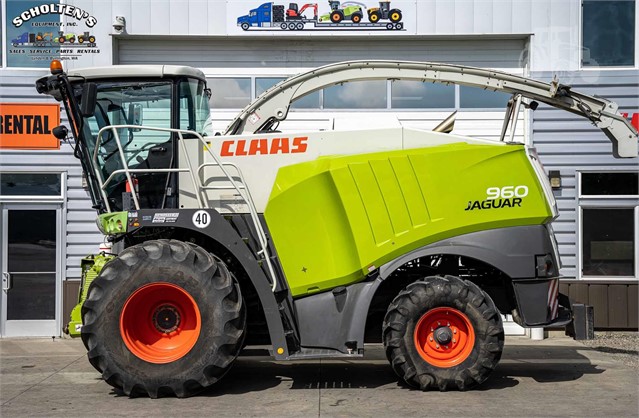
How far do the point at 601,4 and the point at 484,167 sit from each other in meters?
6.00

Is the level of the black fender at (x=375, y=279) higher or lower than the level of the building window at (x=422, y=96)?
lower

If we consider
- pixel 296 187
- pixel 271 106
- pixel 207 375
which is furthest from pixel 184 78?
pixel 207 375

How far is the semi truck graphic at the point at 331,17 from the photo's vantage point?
1322 cm

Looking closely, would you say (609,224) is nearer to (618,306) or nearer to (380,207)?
(618,306)

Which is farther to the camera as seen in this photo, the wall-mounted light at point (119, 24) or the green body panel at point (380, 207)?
the wall-mounted light at point (119, 24)

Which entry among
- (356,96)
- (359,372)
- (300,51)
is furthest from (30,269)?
(359,372)

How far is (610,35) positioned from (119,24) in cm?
775

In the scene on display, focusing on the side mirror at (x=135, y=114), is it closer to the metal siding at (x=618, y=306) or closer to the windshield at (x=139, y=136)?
the windshield at (x=139, y=136)

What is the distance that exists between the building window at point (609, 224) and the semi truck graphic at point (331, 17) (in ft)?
13.1

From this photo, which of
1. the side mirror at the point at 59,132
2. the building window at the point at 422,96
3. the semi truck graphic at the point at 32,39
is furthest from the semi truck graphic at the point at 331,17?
the side mirror at the point at 59,132

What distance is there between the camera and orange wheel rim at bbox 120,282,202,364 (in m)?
8.38

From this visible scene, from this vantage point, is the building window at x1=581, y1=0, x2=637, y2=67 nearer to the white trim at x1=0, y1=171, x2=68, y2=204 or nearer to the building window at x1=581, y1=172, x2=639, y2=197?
the building window at x1=581, y1=172, x2=639, y2=197

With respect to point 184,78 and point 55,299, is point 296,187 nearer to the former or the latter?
point 184,78

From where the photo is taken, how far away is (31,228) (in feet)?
43.7
